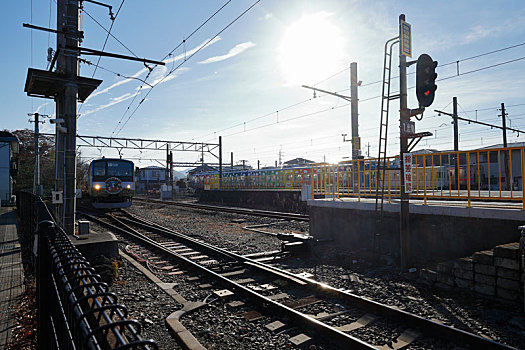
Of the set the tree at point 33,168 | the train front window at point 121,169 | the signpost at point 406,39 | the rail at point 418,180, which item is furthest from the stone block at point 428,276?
the tree at point 33,168

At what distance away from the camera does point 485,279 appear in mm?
5336

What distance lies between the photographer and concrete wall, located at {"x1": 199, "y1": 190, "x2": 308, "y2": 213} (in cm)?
2198

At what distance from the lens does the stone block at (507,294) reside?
4941 millimetres

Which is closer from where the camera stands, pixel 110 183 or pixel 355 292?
pixel 355 292

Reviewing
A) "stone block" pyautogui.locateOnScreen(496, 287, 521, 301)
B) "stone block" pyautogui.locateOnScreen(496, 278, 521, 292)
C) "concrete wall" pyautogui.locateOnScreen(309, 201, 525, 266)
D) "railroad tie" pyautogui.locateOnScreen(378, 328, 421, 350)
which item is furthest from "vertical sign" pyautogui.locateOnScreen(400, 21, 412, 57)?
"railroad tie" pyautogui.locateOnScreen(378, 328, 421, 350)

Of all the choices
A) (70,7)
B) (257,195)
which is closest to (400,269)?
(70,7)

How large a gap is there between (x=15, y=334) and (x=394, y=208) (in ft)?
23.9

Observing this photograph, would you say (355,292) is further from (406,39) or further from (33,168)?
(33,168)

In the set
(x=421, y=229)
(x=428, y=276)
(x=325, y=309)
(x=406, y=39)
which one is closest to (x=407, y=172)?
(x=421, y=229)

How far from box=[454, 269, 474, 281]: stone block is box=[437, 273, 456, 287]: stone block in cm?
12

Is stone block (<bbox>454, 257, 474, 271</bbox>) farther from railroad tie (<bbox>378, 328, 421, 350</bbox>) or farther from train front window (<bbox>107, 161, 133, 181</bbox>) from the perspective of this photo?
train front window (<bbox>107, 161, 133, 181</bbox>)

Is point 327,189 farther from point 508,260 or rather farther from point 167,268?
point 508,260

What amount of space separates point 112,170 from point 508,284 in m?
21.0

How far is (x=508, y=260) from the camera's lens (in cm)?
500
